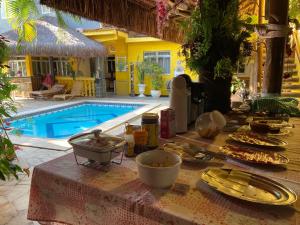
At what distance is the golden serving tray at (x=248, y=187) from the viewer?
26.0 inches

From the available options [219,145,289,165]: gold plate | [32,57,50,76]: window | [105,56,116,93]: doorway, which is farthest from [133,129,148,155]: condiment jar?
[105,56,116,93]: doorway

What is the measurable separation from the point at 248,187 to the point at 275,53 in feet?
5.22

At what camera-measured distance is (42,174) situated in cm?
89

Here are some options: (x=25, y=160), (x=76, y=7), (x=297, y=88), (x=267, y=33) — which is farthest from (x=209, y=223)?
(x=297, y=88)

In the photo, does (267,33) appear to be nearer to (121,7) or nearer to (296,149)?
(296,149)

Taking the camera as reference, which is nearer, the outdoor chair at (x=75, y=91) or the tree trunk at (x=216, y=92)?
the tree trunk at (x=216, y=92)

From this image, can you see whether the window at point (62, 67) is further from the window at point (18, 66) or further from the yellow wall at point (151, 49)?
the yellow wall at point (151, 49)

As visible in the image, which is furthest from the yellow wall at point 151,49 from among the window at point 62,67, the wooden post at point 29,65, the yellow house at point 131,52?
the wooden post at point 29,65

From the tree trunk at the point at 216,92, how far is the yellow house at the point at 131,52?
7958mm

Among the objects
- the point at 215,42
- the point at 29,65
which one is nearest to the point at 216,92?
the point at 215,42

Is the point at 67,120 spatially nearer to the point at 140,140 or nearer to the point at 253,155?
the point at 140,140

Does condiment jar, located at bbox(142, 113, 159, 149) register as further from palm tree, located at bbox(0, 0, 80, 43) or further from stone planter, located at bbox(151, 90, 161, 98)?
stone planter, located at bbox(151, 90, 161, 98)

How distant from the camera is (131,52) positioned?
34.6 feet

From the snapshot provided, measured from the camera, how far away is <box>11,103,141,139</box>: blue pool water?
234 inches
